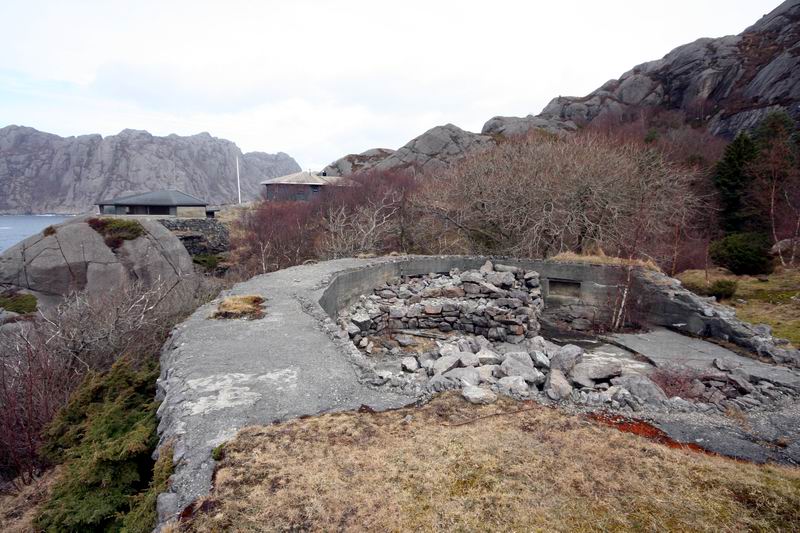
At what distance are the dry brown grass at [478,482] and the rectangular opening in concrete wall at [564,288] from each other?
34.6 feet

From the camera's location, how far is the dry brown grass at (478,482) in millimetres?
2814

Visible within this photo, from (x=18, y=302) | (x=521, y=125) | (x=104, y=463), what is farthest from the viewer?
(x=521, y=125)

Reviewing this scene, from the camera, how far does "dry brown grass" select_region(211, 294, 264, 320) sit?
7.23 m

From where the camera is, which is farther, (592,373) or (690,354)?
(690,354)

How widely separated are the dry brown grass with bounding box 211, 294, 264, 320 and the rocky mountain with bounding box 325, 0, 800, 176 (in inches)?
1170

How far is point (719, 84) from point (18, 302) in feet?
206

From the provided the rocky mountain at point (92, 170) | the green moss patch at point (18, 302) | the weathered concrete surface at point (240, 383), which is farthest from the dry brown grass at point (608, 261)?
the rocky mountain at point (92, 170)

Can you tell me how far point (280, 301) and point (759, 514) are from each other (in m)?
7.65

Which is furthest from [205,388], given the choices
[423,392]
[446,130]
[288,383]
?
[446,130]

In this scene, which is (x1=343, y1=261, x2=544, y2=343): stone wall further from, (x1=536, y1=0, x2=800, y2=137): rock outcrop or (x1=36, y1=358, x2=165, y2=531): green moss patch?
(x1=536, y1=0, x2=800, y2=137): rock outcrop

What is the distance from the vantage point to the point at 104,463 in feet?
11.6

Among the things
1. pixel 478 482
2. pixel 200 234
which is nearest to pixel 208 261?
pixel 200 234

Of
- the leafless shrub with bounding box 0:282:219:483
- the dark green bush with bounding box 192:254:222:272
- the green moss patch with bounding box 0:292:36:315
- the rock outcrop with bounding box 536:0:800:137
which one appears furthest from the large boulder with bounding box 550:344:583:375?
the rock outcrop with bounding box 536:0:800:137

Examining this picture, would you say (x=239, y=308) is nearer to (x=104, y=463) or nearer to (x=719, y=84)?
(x=104, y=463)
